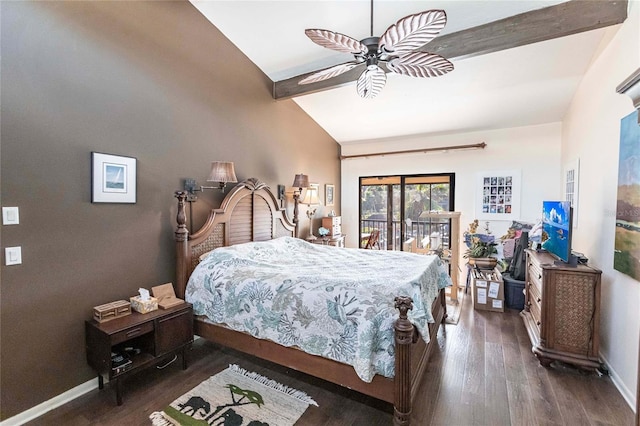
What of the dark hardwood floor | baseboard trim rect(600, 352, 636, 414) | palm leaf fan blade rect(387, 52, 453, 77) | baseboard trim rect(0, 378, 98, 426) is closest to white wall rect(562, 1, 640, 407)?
baseboard trim rect(600, 352, 636, 414)

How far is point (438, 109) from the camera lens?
4.41 metres

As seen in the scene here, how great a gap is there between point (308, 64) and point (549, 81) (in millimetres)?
3017

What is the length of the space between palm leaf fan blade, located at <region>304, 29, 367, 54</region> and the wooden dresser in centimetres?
245

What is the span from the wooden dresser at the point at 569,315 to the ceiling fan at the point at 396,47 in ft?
6.68

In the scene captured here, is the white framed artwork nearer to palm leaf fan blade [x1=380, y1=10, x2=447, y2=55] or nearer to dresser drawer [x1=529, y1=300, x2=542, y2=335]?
dresser drawer [x1=529, y1=300, x2=542, y2=335]

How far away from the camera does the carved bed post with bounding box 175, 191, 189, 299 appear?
9.14ft

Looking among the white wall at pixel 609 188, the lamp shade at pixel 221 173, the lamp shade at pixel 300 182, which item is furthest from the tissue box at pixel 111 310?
the white wall at pixel 609 188

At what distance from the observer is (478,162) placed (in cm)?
504

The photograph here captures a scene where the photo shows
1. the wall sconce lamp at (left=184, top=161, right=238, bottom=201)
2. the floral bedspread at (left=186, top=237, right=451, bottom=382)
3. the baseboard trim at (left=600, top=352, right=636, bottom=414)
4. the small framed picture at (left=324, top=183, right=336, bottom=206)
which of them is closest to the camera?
the floral bedspread at (left=186, top=237, right=451, bottom=382)

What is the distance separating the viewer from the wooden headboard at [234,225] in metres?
2.80

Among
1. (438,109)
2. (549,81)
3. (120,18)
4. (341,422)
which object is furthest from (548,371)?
(120,18)

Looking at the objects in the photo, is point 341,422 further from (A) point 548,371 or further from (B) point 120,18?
(B) point 120,18

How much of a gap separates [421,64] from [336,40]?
2.27ft

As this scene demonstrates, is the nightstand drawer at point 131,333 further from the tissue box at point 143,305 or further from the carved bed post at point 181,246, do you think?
the carved bed post at point 181,246
